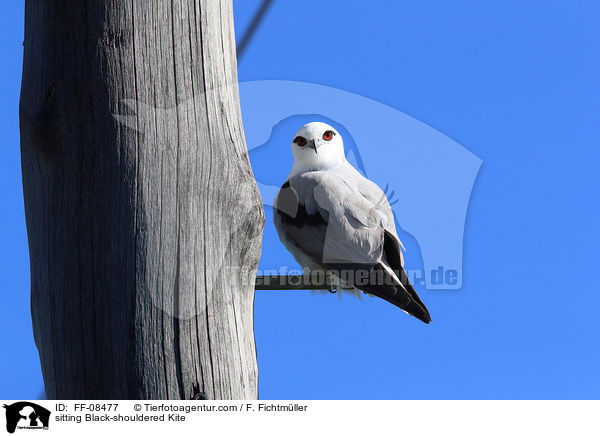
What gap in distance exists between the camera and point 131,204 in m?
1.51

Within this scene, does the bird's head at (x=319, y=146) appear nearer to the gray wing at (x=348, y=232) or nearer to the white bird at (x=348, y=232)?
the white bird at (x=348, y=232)

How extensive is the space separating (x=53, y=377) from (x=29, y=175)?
1.78 feet

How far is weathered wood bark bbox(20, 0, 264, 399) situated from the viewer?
1.50m

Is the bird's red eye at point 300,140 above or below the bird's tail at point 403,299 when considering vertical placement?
above

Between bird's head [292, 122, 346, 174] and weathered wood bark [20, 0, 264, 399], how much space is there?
8.02 feet

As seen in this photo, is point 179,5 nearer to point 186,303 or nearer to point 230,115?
point 230,115

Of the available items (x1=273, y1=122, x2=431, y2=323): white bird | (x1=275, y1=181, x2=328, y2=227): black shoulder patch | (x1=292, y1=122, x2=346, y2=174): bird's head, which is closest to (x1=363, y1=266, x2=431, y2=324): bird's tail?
(x1=273, y1=122, x2=431, y2=323): white bird

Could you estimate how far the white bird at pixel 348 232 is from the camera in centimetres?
346
